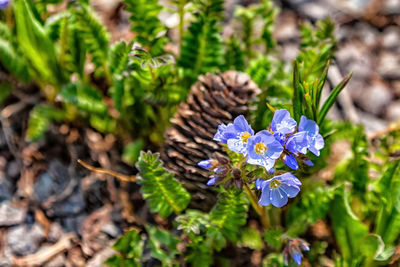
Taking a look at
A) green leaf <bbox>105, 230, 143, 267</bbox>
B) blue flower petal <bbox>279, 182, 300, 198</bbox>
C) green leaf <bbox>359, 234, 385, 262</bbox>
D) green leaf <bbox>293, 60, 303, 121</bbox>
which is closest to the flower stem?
blue flower petal <bbox>279, 182, 300, 198</bbox>

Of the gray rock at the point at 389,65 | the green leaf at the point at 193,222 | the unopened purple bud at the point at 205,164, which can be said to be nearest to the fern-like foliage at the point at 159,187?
the green leaf at the point at 193,222

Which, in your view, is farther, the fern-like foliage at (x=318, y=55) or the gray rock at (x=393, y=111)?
the gray rock at (x=393, y=111)

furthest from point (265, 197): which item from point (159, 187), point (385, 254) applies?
point (385, 254)

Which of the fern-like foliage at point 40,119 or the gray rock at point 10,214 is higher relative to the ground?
the fern-like foliage at point 40,119

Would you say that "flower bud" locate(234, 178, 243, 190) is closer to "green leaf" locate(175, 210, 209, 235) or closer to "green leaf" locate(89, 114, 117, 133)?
"green leaf" locate(175, 210, 209, 235)

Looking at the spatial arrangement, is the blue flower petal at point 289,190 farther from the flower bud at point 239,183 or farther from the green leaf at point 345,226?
the green leaf at point 345,226
